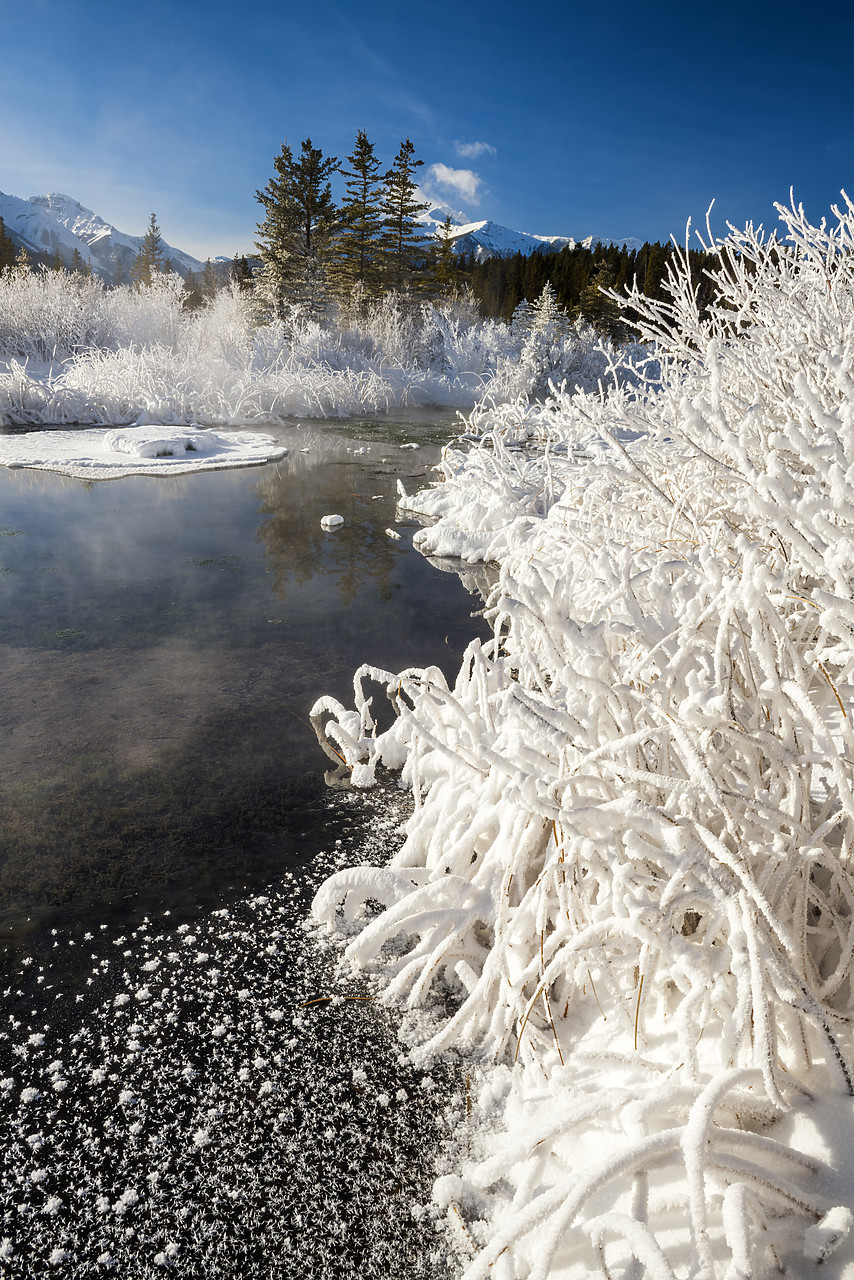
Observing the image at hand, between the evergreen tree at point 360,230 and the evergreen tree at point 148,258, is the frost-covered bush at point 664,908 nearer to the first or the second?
the evergreen tree at point 360,230

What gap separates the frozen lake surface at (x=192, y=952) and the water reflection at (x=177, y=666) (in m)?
0.01

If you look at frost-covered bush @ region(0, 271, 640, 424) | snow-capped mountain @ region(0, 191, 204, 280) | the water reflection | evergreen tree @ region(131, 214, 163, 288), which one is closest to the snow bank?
the water reflection

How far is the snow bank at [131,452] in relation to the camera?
818cm


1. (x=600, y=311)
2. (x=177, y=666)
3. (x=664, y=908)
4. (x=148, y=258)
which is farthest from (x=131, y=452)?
(x=148, y=258)

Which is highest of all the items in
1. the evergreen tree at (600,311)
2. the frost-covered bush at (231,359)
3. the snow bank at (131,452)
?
the evergreen tree at (600,311)

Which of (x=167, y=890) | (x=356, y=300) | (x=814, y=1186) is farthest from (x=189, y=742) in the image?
(x=356, y=300)

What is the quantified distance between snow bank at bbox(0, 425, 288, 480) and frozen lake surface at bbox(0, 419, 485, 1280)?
166 inches

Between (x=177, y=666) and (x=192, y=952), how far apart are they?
6.45 feet

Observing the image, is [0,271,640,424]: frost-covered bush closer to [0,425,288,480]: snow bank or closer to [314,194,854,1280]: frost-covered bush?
[0,425,288,480]: snow bank

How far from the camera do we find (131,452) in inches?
353

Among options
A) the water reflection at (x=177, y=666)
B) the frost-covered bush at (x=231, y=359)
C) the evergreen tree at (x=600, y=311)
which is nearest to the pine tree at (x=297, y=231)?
the frost-covered bush at (x=231, y=359)

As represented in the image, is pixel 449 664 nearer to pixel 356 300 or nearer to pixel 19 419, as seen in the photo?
pixel 19 419

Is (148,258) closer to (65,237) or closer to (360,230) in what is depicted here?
(360,230)

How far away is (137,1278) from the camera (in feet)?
3.64
